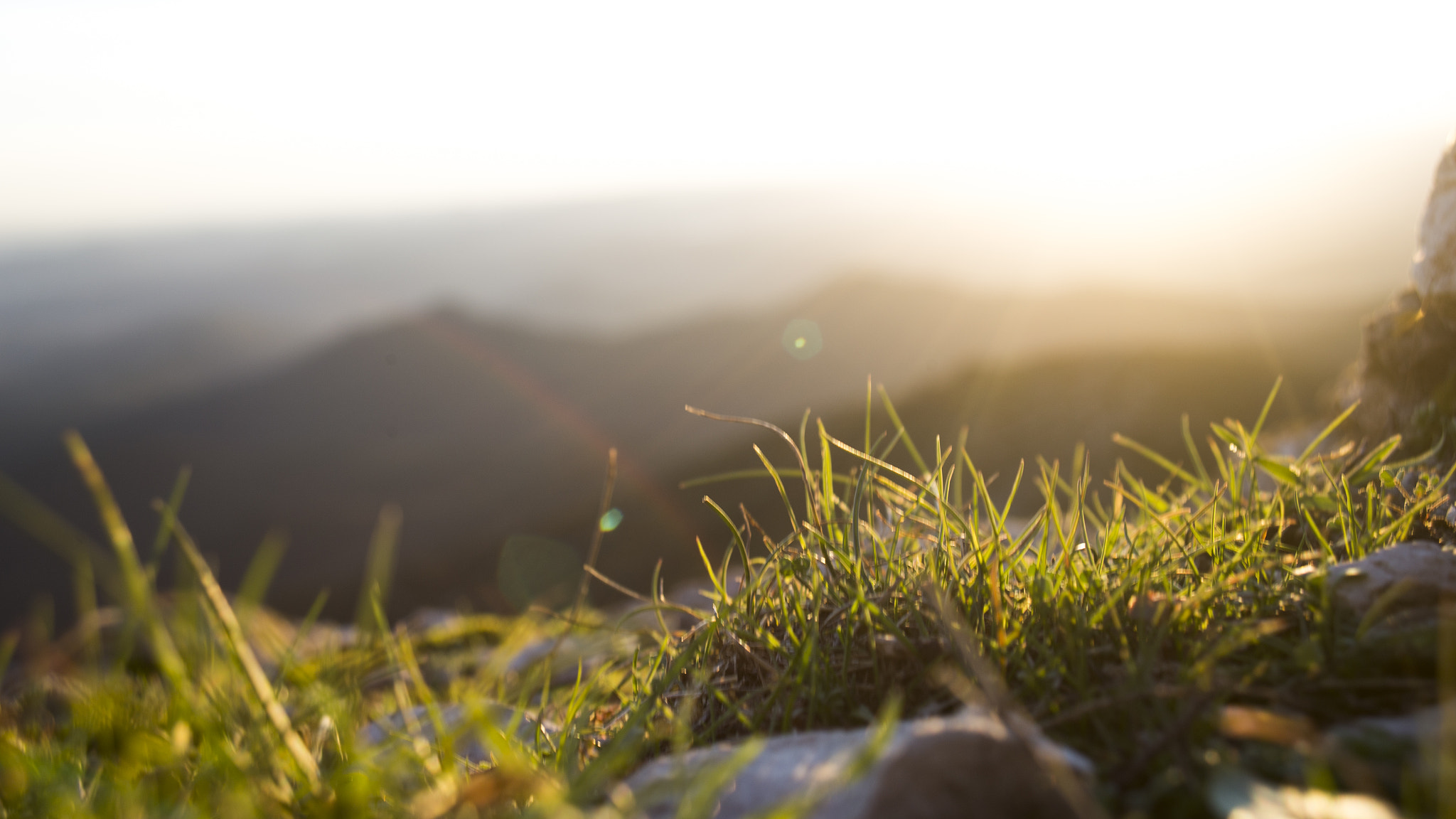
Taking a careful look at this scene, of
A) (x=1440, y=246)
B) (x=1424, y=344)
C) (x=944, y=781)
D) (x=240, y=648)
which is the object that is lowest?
(x=944, y=781)

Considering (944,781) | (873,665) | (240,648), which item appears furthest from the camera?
(873,665)

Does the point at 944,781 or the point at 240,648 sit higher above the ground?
the point at 240,648

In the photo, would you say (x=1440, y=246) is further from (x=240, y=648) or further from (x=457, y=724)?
(x=240, y=648)

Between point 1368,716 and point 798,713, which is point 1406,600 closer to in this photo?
point 1368,716

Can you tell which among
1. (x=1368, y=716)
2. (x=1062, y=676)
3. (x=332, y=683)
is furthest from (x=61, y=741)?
(x=1368, y=716)

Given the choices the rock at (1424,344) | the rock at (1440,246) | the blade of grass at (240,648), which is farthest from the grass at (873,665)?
the rock at (1440,246)

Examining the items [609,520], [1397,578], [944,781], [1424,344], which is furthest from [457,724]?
[1424,344]

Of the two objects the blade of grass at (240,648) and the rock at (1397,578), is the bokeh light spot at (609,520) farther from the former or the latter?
the rock at (1397,578)
